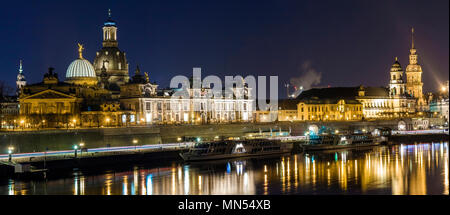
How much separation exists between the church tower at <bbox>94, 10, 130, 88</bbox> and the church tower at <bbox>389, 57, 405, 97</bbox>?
7141 centimetres

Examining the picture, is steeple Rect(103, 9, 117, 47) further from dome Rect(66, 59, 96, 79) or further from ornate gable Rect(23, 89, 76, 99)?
ornate gable Rect(23, 89, 76, 99)

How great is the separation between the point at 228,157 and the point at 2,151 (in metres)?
24.0

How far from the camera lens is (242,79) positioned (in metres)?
117

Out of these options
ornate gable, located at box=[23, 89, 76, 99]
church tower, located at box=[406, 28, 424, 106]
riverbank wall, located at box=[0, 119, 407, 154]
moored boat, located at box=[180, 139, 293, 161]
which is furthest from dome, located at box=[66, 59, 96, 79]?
church tower, located at box=[406, 28, 424, 106]

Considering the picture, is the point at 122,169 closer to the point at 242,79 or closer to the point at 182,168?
the point at 182,168

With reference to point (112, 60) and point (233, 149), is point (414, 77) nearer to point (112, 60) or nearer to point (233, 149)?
point (112, 60)

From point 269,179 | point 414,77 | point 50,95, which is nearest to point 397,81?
point 414,77

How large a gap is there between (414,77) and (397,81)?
37.2ft

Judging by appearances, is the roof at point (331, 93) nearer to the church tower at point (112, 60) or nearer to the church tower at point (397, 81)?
the church tower at point (397, 81)

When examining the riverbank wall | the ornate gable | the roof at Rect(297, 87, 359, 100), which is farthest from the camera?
the roof at Rect(297, 87, 359, 100)

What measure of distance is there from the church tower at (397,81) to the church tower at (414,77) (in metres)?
8.72

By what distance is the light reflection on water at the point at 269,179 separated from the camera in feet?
152

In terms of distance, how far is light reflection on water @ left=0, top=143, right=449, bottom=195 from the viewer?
46.3 metres
